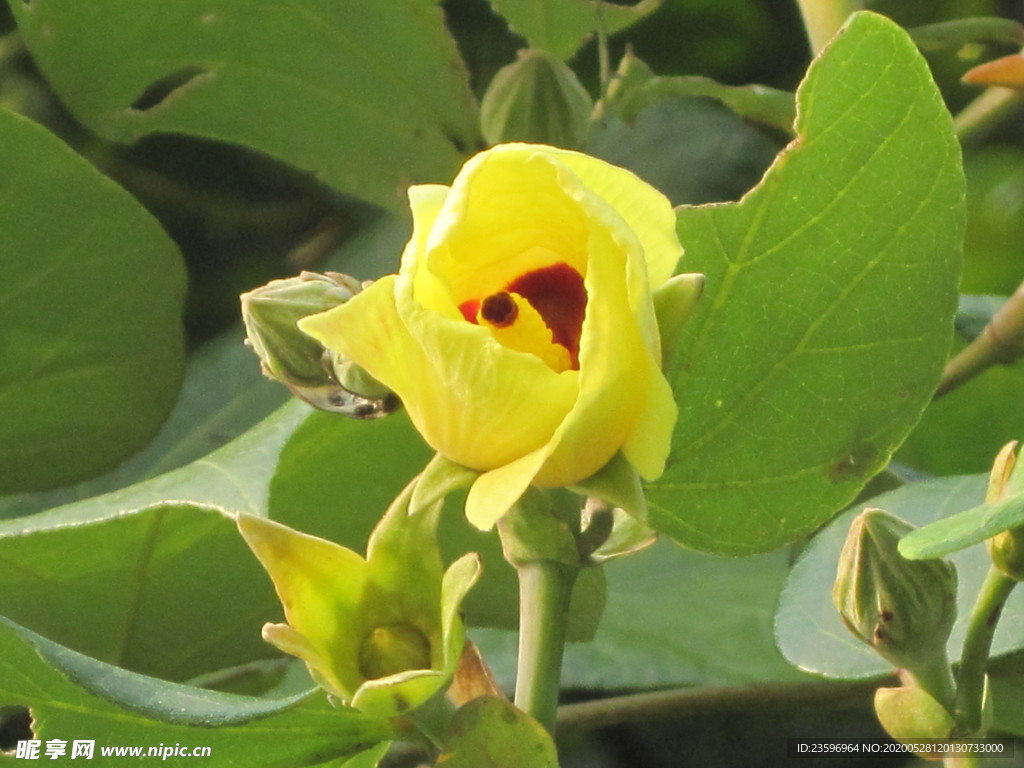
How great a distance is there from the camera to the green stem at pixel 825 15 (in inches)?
24.5

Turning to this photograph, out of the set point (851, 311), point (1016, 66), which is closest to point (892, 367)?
point (851, 311)

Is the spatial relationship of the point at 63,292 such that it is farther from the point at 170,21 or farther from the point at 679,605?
the point at 679,605

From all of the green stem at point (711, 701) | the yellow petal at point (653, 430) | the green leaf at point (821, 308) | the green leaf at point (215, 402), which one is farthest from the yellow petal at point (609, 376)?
the green leaf at point (215, 402)

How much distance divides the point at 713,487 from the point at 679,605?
11.0 inches

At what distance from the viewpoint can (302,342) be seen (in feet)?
1.31

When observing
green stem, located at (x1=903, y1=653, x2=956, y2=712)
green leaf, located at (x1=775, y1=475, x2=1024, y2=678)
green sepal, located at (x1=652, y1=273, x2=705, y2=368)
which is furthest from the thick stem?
green sepal, located at (x1=652, y1=273, x2=705, y2=368)

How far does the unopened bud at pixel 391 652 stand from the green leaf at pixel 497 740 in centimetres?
2

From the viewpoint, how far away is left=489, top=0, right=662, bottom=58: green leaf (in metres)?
0.71

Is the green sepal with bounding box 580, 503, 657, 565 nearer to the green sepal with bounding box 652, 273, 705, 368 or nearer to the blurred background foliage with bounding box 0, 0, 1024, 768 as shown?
the green sepal with bounding box 652, 273, 705, 368

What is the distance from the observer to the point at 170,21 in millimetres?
680

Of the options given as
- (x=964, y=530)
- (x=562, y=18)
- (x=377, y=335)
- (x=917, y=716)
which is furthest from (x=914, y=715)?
(x=562, y=18)

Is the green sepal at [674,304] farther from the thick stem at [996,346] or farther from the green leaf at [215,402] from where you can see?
the green leaf at [215,402]

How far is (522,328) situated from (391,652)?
0.32ft

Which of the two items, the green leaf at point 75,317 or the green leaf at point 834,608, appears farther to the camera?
the green leaf at point 75,317
